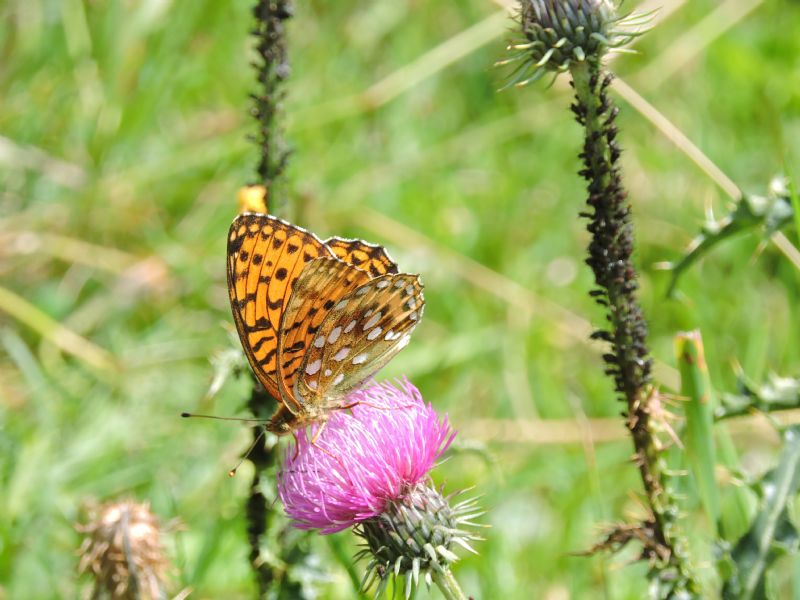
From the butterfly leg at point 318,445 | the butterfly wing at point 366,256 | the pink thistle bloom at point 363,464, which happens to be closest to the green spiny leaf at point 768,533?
the pink thistle bloom at point 363,464

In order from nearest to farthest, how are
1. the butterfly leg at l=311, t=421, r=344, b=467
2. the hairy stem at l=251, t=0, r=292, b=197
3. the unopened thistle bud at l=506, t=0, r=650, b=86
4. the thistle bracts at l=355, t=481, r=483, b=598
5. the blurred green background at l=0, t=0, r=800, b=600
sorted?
the unopened thistle bud at l=506, t=0, r=650, b=86 < the thistle bracts at l=355, t=481, r=483, b=598 < the butterfly leg at l=311, t=421, r=344, b=467 < the hairy stem at l=251, t=0, r=292, b=197 < the blurred green background at l=0, t=0, r=800, b=600

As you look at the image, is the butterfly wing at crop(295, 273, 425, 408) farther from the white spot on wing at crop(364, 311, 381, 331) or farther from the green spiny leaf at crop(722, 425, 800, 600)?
the green spiny leaf at crop(722, 425, 800, 600)

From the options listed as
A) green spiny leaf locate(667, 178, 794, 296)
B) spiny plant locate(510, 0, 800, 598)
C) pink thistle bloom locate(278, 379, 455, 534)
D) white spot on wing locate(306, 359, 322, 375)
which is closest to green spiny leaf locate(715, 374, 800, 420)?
spiny plant locate(510, 0, 800, 598)

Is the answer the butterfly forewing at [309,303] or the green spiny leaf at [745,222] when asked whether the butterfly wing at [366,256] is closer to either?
the butterfly forewing at [309,303]

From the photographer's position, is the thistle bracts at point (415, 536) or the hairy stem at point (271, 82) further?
the hairy stem at point (271, 82)

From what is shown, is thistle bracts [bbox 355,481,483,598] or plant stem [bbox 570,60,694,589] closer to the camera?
plant stem [bbox 570,60,694,589]

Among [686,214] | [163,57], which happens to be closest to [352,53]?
[163,57]
